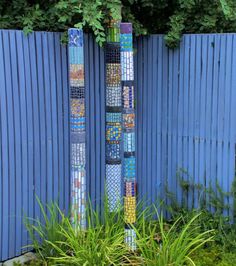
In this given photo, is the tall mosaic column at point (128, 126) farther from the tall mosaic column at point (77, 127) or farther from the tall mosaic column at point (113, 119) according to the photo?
the tall mosaic column at point (77, 127)

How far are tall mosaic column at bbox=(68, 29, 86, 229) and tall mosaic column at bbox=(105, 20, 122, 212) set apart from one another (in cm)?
30

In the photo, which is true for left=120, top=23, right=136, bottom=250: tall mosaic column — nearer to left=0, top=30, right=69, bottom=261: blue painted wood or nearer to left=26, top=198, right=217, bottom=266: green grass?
left=26, top=198, right=217, bottom=266: green grass

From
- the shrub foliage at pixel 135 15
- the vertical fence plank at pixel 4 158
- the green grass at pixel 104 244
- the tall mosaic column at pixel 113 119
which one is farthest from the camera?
the tall mosaic column at pixel 113 119

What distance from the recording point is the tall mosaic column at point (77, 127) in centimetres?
403

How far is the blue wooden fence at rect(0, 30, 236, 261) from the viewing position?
4129 millimetres

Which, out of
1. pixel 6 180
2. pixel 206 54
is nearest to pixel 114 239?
pixel 6 180

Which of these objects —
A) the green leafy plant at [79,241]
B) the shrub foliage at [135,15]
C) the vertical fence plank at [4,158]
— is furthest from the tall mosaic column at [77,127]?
the vertical fence plank at [4,158]

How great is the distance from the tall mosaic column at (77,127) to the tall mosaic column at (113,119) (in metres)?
0.30

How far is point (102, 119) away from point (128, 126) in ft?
2.14

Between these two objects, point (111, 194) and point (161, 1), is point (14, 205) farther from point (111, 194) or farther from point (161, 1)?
point (161, 1)

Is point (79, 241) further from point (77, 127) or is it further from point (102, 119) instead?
point (102, 119)

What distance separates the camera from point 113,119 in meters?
4.38

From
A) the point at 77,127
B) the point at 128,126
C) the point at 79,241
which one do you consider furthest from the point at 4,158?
the point at 128,126

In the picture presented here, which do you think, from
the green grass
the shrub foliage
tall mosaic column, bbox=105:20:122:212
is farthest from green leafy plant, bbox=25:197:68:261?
the shrub foliage
